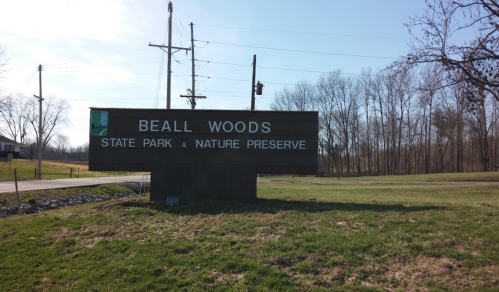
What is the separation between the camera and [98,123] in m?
11.6

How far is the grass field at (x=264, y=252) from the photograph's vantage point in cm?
511

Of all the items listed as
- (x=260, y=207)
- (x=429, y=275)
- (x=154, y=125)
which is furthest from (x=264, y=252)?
(x=154, y=125)

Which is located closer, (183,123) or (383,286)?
(383,286)

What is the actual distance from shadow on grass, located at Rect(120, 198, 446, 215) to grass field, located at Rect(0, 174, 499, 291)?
0.36 meters

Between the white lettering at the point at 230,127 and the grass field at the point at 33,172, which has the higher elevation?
the white lettering at the point at 230,127

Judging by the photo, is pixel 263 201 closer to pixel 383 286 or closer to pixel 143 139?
pixel 143 139

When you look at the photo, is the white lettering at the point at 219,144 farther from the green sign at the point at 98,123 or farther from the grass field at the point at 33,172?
the grass field at the point at 33,172

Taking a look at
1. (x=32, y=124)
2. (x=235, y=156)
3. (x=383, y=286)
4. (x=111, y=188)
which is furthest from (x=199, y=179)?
(x=32, y=124)

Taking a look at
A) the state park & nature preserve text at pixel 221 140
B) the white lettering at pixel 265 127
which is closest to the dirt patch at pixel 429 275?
the state park & nature preserve text at pixel 221 140

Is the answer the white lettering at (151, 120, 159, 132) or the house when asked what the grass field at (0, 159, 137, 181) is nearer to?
the house

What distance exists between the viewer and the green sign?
11578mm

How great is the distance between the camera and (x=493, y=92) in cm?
996

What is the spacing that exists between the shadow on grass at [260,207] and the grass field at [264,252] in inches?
14.1

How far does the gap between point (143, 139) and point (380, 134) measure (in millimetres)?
68277
